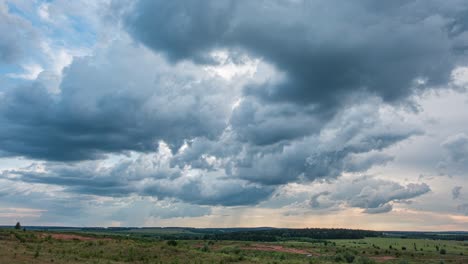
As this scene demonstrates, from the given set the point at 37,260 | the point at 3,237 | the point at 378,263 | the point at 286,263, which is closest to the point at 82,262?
the point at 37,260

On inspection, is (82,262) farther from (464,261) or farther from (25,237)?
(464,261)

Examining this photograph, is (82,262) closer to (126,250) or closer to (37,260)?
(37,260)

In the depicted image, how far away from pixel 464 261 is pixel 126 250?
66.5 metres

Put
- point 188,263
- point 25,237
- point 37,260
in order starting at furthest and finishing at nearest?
point 25,237, point 188,263, point 37,260

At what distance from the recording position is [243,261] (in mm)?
57625

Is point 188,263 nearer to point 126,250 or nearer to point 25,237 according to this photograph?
point 126,250

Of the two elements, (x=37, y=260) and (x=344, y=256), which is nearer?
(x=37, y=260)

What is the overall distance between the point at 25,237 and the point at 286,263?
39.6 metres

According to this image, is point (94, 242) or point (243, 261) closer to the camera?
point (243, 261)

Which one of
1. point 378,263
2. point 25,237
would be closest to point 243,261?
point 378,263

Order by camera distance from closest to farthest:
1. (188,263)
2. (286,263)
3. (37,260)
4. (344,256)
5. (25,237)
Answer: (37,260)
(188,263)
(286,263)
(25,237)
(344,256)

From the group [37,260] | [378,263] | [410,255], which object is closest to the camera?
[37,260]

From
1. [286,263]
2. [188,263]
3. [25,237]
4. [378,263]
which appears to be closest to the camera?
[188,263]

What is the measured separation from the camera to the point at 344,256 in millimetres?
77312
